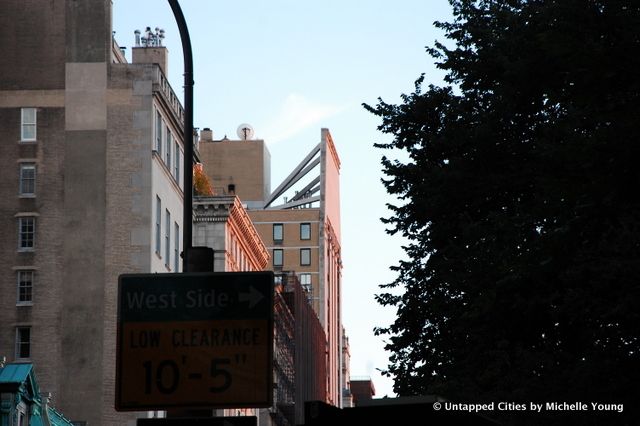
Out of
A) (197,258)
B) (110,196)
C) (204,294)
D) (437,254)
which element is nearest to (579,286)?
(437,254)

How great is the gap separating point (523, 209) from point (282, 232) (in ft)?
472

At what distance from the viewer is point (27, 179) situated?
71500 mm

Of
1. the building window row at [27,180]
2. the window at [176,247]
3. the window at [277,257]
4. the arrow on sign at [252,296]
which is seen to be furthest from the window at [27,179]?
the window at [277,257]

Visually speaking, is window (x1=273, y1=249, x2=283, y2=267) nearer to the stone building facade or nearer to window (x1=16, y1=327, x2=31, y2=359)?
the stone building facade

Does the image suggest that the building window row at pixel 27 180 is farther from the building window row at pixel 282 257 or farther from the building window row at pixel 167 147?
the building window row at pixel 282 257

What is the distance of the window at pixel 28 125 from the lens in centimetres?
7175

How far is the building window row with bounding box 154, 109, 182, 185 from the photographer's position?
75000mm

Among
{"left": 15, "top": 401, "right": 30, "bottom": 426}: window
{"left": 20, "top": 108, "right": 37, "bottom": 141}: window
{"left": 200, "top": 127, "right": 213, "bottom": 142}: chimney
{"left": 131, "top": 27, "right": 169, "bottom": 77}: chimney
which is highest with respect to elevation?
{"left": 200, "top": 127, "right": 213, "bottom": 142}: chimney

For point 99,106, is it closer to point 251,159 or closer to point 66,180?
point 66,180

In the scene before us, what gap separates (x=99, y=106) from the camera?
73000mm

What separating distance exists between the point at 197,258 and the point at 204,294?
2.24 metres

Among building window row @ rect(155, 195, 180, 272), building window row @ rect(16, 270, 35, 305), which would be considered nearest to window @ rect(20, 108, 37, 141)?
building window row @ rect(16, 270, 35, 305)

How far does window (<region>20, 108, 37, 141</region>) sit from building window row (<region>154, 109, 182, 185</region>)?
20.2 feet

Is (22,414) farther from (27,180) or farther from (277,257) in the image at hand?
(277,257)
